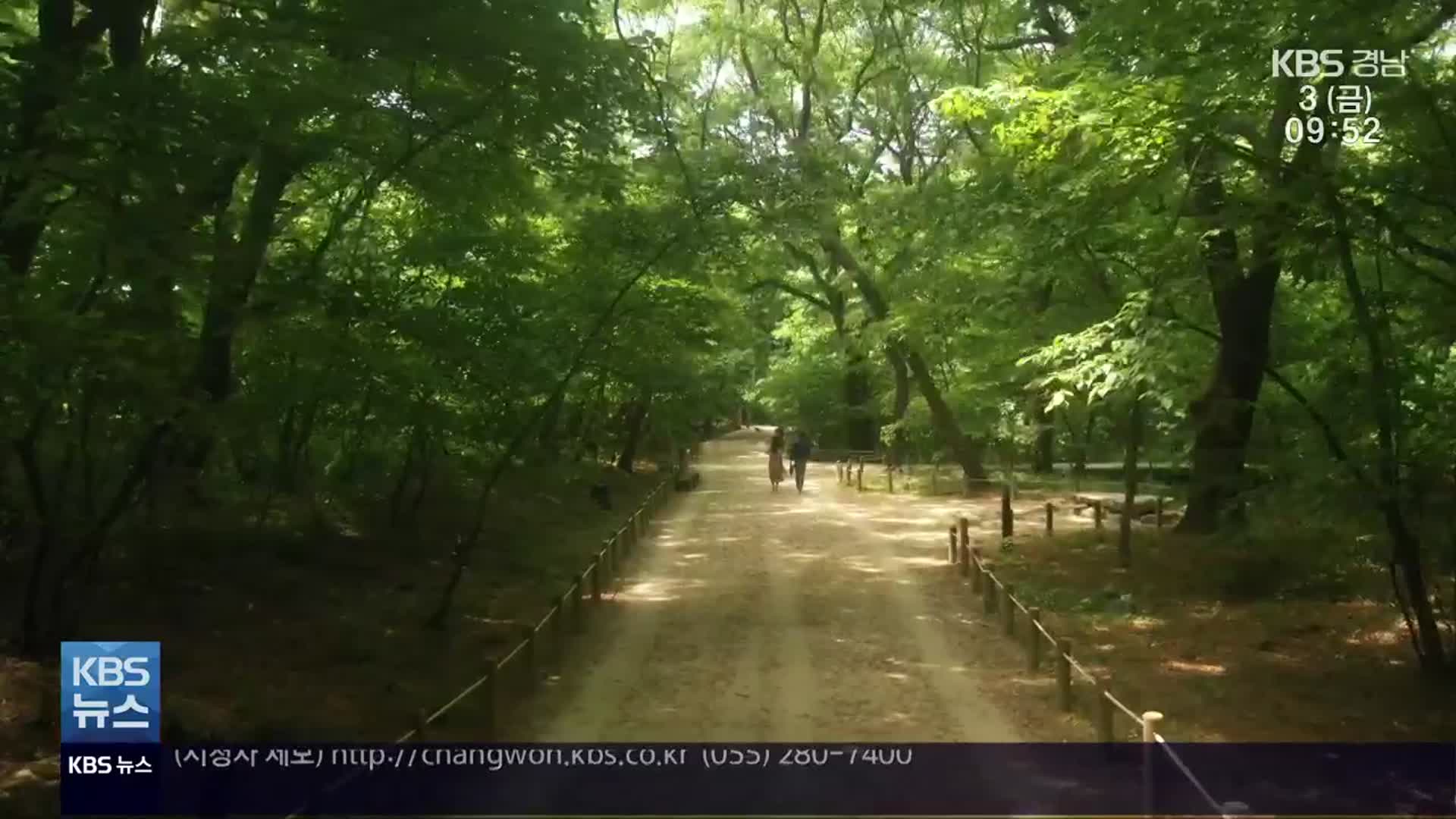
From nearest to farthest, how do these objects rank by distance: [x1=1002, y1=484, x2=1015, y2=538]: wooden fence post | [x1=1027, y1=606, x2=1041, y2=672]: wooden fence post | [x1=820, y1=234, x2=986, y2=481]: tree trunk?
[x1=1027, y1=606, x2=1041, y2=672]: wooden fence post, [x1=1002, y1=484, x2=1015, y2=538]: wooden fence post, [x1=820, y1=234, x2=986, y2=481]: tree trunk

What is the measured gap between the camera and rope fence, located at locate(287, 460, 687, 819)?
23.3ft

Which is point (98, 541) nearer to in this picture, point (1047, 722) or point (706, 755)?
point (706, 755)

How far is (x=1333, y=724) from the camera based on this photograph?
8.34 meters

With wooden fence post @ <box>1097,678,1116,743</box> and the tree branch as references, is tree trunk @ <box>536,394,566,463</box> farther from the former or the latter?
the tree branch

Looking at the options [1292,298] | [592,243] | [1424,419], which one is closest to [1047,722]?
[1424,419]

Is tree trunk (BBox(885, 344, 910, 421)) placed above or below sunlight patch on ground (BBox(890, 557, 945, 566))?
above

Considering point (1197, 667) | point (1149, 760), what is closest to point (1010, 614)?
point (1197, 667)

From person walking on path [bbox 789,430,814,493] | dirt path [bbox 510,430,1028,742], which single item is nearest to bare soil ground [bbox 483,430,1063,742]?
dirt path [bbox 510,430,1028,742]

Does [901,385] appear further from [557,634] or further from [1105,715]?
[1105,715]

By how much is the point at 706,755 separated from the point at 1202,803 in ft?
10.1

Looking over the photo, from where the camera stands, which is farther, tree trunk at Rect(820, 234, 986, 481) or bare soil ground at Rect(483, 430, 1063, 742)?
tree trunk at Rect(820, 234, 986, 481)

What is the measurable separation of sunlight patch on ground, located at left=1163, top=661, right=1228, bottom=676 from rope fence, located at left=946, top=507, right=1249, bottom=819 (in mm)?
829

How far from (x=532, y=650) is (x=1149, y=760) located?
222 inches

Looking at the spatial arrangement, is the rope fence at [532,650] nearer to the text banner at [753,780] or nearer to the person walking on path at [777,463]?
the text banner at [753,780]
